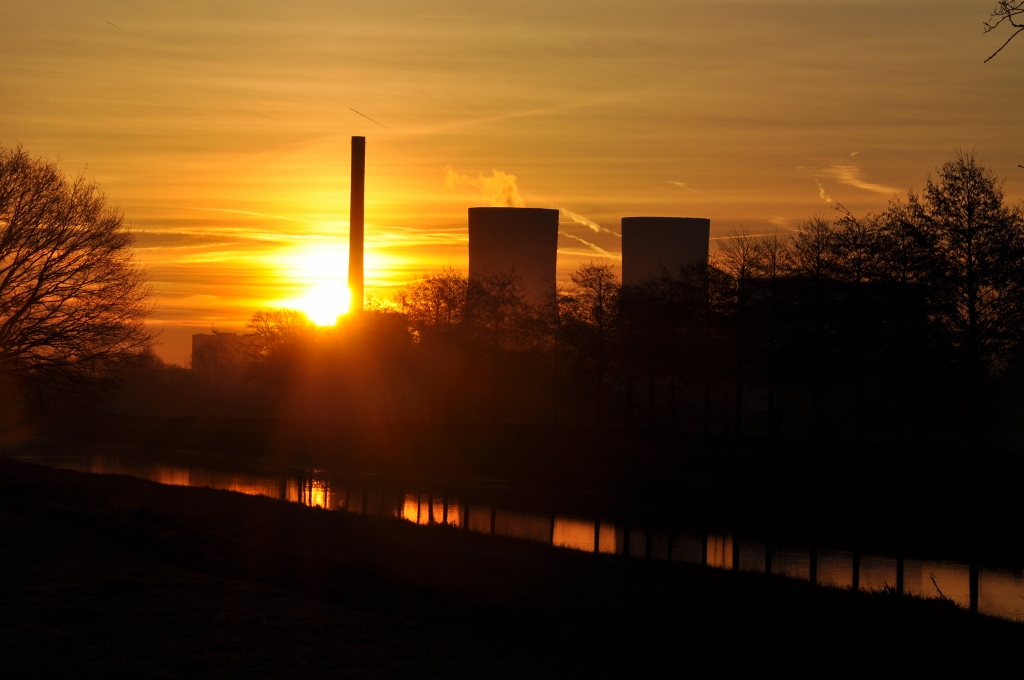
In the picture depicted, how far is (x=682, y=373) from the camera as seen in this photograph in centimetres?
4203

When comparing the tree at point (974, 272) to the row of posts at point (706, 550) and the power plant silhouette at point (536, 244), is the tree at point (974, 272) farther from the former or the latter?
the power plant silhouette at point (536, 244)

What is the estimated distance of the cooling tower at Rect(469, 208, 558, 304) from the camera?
194 feet

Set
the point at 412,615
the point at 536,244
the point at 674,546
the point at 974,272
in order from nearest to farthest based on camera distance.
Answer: the point at 412,615, the point at 674,546, the point at 974,272, the point at 536,244

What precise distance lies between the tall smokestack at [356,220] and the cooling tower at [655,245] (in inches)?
A: 642

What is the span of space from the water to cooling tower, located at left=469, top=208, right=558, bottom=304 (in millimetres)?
27494

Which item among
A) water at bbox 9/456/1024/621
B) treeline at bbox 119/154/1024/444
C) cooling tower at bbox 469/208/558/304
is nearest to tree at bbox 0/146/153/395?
water at bbox 9/456/1024/621

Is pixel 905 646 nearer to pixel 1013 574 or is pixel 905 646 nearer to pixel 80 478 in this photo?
pixel 1013 574

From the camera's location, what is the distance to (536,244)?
60281mm

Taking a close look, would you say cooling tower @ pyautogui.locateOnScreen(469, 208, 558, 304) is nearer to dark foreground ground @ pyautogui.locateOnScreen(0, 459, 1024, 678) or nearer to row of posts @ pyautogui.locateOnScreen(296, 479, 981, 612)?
row of posts @ pyautogui.locateOnScreen(296, 479, 981, 612)

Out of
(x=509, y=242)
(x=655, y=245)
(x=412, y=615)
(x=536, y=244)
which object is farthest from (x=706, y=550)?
(x=655, y=245)

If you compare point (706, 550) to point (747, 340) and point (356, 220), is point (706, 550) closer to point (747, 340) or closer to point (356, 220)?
point (747, 340)

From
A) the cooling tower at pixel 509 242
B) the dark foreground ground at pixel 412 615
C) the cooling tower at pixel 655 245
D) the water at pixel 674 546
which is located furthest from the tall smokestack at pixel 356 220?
the dark foreground ground at pixel 412 615

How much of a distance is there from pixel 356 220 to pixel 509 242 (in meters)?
11.1

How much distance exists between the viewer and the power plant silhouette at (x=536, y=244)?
5931 centimetres
